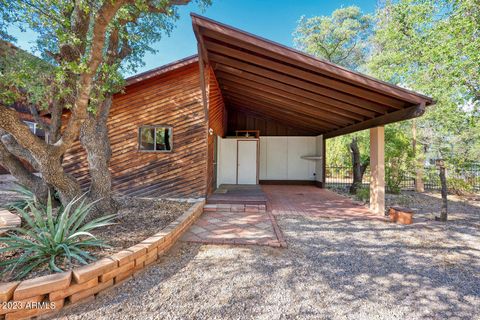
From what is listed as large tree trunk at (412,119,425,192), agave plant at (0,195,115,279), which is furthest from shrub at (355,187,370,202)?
agave plant at (0,195,115,279)

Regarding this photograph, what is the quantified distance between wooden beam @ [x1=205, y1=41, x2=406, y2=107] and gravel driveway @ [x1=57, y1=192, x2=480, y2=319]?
99.7 inches

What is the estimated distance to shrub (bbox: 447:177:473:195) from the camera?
782 centimetres

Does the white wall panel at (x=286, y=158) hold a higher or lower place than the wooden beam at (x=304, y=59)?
lower

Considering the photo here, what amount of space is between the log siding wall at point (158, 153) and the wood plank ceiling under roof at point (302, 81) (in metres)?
1.19

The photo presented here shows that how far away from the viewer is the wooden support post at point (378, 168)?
4996 millimetres

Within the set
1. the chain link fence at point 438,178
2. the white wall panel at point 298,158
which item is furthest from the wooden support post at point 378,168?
the white wall panel at point 298,158

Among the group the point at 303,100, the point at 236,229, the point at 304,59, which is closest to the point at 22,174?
the point at 236,229

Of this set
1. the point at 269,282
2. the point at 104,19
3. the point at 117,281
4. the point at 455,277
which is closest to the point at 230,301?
the point at 269,282

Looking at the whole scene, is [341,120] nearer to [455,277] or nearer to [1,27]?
[455,277]

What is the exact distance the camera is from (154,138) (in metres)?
5.95

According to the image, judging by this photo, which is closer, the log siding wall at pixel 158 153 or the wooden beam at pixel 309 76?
the wooden beam at pixel 309 76

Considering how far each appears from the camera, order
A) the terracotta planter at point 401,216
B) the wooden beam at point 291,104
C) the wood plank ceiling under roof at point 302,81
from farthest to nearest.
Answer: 1. the wooden beam at point 291,104
2. the terracotta planter at point 401,216
3. the wood plank ceiling under roof at point 302,81

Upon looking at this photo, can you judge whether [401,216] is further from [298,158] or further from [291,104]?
[298,158]

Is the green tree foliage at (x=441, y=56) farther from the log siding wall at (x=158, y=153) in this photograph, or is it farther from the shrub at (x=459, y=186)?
the log siding wall at (x=158, y=153)
